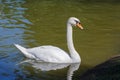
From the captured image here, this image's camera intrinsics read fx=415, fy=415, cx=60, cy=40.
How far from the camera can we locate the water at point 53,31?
12.1 meters

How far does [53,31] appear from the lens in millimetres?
16531

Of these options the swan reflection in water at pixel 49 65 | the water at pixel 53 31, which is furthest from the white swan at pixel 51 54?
the water at pixel 53 31

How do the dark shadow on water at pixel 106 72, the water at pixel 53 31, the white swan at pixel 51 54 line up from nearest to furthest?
1. the dark shadow on water at pixel 106 72
2. the water at pixel 53 31
3. the white swan at pixel 51 54

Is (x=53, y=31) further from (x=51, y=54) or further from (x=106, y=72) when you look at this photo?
(x=106, y=72)

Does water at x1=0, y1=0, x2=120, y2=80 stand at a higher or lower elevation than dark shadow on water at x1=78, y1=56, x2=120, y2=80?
lower

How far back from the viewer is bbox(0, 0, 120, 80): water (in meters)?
12.1

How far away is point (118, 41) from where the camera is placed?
15000mm

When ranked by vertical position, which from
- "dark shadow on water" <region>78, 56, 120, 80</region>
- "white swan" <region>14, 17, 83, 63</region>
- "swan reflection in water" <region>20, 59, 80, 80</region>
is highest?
"dark shadow on water" <region>78, 56, 120, 80</region>

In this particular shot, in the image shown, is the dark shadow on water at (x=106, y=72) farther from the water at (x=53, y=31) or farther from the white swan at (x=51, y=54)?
the white swan at (x=51, y=54)

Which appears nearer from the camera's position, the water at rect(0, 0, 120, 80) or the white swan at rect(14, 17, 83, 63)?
the water at rect(0, 0, 120, 80)

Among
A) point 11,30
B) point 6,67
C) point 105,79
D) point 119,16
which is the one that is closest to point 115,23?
point 119,16

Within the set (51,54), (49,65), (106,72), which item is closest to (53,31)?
(51,54)

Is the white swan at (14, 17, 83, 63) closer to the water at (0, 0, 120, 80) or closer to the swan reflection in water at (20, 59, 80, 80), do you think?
the swan reflection in water at (20, 59, 80, 80)

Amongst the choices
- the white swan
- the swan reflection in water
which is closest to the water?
the swan reflection in water
